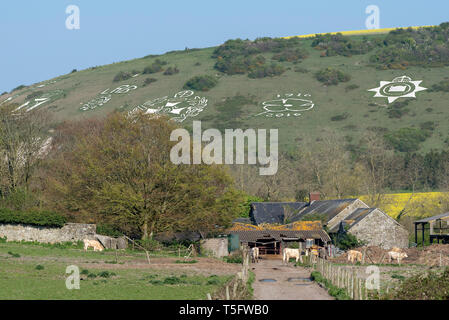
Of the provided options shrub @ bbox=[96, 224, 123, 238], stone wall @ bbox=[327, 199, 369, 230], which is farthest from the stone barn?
shrub @ bbox=[96, 224, 123, 238]

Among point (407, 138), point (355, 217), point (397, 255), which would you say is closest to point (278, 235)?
point (355, 217)

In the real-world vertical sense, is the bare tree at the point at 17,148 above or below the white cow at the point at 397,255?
above

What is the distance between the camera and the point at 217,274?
43438 millimetres

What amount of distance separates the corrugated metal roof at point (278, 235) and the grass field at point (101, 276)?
59.0 ft

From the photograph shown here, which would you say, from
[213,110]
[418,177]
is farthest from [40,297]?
[213,110]

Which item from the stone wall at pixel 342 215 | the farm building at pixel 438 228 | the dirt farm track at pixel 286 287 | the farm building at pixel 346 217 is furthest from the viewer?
the stone wall at pixel 342 215

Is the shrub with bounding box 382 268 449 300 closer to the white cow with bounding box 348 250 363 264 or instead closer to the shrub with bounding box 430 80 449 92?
the white cow with bounding box 348 250 363 264

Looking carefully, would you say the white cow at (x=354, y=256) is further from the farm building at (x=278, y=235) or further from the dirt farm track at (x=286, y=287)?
the farm building at (x=278, y=235)

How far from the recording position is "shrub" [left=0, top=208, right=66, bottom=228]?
194ft

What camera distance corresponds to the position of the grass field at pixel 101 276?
30516mm

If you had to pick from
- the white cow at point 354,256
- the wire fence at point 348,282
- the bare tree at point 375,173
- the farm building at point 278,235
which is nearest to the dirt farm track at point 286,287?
the wire fence at point 348,282

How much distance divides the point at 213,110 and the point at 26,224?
138 metres

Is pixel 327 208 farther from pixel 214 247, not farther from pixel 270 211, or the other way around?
pixel 214 247

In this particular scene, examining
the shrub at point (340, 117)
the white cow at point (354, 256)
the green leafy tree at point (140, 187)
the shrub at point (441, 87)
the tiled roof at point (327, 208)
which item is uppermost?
the shrub at point (441, 87)
